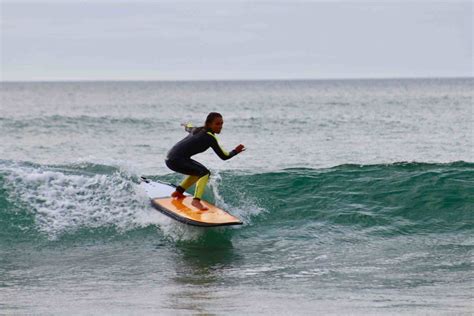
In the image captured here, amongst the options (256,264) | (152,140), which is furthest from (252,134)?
(256,264)

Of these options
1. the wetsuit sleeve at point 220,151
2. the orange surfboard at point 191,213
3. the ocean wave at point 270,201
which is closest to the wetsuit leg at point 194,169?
the orange surfboard at point 191,213

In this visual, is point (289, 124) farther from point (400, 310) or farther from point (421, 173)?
point (400, 310)

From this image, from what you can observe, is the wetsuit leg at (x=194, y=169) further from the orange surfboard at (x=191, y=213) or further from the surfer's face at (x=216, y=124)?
the surfer's face at (x=216, y=124)

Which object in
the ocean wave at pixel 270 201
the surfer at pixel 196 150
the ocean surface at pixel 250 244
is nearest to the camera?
the ocean surface at pixel 250 244

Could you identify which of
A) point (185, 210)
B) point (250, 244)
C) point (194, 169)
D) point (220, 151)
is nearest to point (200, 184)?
point (194, 169)

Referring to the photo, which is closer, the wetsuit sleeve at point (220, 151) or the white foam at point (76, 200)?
the wetsuit sleeve at point (220, 151)

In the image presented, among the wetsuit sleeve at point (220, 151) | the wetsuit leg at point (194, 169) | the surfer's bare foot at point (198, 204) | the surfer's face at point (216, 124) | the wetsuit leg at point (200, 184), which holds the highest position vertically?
the surfer's face at point (216, 124)

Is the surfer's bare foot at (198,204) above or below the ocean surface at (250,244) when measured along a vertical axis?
above

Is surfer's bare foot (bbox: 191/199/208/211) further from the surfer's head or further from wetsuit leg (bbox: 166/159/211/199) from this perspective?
the surfer's head

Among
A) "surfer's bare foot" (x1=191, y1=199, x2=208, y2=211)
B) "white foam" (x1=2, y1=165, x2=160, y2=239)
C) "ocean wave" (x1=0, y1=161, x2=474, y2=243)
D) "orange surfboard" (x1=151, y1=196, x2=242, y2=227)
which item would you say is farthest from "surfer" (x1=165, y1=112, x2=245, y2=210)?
"white foam" (x1=2, y1=165, x2=160, y2=239)

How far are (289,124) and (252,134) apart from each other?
21.3 feet

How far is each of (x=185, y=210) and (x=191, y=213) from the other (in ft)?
0.69

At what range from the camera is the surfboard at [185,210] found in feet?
36.9

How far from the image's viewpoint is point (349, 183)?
50.2 feet
